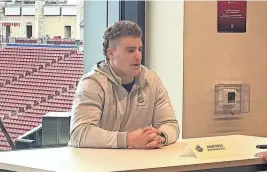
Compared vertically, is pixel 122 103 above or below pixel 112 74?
below

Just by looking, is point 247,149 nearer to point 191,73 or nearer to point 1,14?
point 191,73

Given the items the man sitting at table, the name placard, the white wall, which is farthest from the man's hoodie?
the white wall

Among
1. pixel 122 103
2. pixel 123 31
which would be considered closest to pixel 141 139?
pixel 122 103

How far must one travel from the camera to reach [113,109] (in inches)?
127

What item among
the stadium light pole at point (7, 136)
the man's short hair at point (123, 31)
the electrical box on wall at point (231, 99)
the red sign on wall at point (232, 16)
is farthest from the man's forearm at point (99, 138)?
the red sign on wall at point (232, 16)

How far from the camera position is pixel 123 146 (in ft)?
9.85

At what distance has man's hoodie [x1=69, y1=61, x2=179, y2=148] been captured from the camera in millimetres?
3018

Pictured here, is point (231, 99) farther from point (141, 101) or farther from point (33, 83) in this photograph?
point (33, 83)

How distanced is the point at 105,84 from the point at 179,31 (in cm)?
115

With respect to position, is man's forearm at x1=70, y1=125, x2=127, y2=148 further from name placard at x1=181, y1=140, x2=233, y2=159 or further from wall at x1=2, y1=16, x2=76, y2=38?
wall at x1=2, y1=16, x2=76, y2=38

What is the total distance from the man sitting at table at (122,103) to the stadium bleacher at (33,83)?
39.0 inches

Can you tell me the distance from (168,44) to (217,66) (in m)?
0.39

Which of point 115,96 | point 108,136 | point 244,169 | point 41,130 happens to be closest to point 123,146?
point 108,136

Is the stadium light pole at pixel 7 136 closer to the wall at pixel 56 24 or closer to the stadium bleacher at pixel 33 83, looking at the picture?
the stadium bleacher at pixel 33 83
